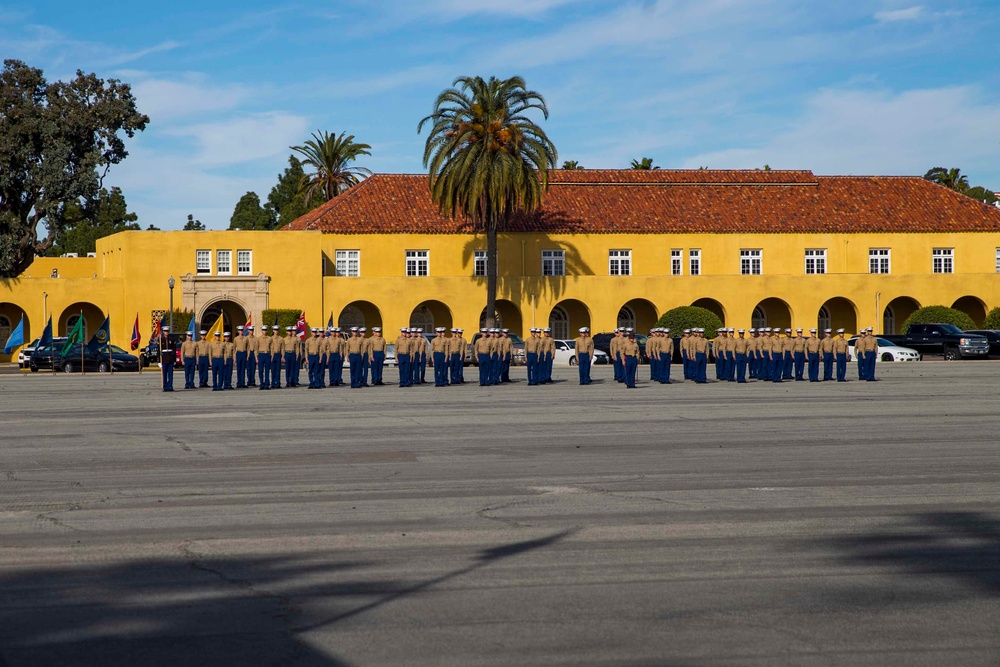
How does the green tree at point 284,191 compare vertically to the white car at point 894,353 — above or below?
above

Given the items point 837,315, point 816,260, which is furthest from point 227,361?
point 837,315

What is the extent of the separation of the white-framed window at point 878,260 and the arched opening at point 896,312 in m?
1.80

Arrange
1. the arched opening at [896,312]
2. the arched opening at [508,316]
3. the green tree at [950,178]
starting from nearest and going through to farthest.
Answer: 1. the arched opening at [508,316]
2. the arched opening at [896,312]
3. the green tree at [950,178]

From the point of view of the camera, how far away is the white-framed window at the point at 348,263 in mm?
58281

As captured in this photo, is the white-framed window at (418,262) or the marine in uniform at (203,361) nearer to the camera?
the marine in uniform at (203,361)

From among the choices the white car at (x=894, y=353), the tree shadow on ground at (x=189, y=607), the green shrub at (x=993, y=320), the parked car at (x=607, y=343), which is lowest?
the tree shadow on ground at (x=189, y=607)

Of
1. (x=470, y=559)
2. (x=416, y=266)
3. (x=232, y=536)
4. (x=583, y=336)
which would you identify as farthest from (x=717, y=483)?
(x=416, y=266)

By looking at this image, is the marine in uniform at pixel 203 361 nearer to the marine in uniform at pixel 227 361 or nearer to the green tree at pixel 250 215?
the marine in uniform at pixel 227 361

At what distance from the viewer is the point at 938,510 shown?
1035 cm

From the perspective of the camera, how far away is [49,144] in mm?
57312

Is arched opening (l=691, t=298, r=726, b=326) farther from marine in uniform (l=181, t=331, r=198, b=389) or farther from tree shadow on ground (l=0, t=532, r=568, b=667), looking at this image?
tree shadow on ground (l=0, t=532, r=568, b=667)

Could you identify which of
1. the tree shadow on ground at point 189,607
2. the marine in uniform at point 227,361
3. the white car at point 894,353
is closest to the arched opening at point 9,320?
the marine in uniform at point 227,361

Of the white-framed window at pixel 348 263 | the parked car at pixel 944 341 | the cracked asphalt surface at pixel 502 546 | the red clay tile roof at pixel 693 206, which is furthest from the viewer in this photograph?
the red clay tile roof at pixel 693 206

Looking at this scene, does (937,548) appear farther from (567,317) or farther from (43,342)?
(567,317)
